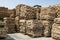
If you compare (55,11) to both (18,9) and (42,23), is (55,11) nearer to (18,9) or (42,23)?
(42,23)

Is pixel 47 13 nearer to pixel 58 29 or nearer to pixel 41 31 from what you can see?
pixel 41 31

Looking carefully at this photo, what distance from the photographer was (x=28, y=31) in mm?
8430

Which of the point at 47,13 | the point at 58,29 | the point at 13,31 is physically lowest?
the point at 13,31

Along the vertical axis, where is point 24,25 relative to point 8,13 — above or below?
below

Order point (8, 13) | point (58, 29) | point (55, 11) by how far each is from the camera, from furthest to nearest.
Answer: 1. point (8, 13)
2. point (55, 11)
3. point (58, 29)

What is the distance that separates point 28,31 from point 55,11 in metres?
2.17

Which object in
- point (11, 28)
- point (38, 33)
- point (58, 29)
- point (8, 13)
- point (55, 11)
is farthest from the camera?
point (8, 13)

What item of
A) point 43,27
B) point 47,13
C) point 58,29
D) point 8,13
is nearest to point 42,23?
point 43,27

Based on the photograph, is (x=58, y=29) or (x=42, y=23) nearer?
(x=58, y=29)

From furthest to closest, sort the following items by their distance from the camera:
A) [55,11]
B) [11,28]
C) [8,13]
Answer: [8,13] < [11,28] < [55,11]

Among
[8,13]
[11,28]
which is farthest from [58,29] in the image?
[8,13]

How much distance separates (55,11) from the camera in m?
8.71

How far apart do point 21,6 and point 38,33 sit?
3.13 m

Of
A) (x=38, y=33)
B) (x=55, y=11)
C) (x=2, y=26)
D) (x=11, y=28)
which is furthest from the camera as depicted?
(x=11, y=28)
